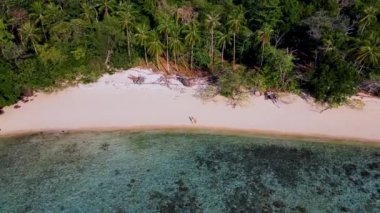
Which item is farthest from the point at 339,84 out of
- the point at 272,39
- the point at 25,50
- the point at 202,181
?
the point at 25,50

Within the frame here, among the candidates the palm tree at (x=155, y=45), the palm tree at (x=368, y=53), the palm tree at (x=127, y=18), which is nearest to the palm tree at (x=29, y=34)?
the palm tree at (x=127, y=18)

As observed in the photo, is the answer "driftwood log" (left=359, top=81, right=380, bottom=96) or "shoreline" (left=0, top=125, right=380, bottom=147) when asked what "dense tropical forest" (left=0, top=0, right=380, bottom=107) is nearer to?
"driftwood log" (left=359, top=81, right=380, bottom=96)

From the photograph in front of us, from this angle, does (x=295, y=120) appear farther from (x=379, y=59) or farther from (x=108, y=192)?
(x=108, y=192)

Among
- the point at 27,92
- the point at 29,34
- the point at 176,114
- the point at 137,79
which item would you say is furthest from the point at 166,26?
the point at 27,92

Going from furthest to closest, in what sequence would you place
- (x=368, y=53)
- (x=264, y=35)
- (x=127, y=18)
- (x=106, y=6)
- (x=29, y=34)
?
1. (x=106, y=6)
2. (x=127, y=18)
3. (x=29, y=34)
4. (x=264, y=35)
5. (x=368, y=53)

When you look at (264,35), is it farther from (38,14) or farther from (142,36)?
(38,14)
